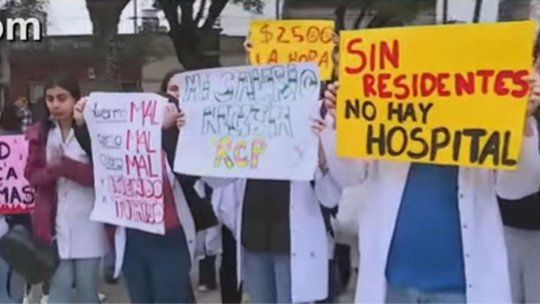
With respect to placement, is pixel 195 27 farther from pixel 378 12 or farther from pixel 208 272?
pixel 208 272

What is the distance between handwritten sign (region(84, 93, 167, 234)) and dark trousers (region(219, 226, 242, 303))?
84cm

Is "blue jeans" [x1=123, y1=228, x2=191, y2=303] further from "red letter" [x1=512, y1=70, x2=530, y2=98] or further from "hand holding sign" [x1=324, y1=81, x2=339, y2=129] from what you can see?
"red letter" [x1=512, y1=70, x2=530, y2=98]

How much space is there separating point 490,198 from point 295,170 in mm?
894

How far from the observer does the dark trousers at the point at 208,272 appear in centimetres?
568

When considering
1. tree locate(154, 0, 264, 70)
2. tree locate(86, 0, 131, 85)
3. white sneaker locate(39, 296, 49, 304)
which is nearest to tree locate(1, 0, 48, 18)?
tree locate(86, 0, 131, 85)

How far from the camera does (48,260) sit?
4547mm

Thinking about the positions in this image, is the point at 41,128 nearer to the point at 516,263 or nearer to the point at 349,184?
the point at 349,184

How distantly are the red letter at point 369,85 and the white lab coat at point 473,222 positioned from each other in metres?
0.25

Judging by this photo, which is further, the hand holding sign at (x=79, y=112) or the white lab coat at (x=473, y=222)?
the hand holding sign at (x=79, y=112)

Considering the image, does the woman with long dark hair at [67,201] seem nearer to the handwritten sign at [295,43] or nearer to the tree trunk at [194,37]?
the handwritten sign at [295,43]

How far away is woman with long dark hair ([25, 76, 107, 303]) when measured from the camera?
441cm

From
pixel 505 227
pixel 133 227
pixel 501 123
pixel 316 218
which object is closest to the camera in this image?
pixel 501 123

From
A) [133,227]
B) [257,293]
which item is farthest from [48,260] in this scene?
[257,293]

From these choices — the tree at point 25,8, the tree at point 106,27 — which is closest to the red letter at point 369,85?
the tree at point 106,27
